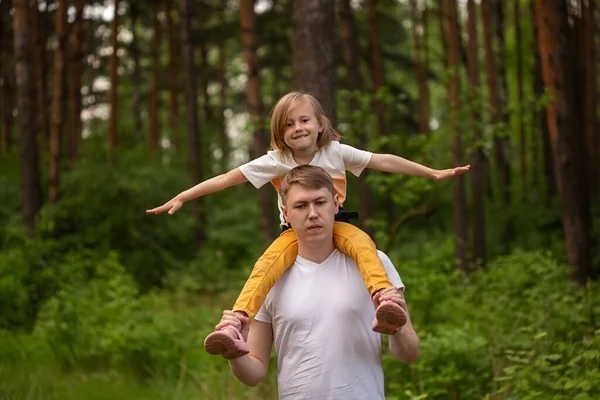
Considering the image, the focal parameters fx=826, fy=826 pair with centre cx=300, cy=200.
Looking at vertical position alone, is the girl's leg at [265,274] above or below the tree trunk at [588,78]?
below

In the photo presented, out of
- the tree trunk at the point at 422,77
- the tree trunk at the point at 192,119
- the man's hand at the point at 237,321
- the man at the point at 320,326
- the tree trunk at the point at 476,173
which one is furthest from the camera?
the tree trunk at the point at 422,77

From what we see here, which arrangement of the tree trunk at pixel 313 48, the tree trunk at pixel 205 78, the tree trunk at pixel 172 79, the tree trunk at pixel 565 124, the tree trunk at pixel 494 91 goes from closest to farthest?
the tree trunk at pixel 313 48 < the tree trunk at pixel 565 124 < the tree trunk at pixel 494 91 < the tree trunk at pixel 172 79 < the tree trunk at pixel 205 78

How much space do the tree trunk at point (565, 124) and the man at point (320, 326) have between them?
9.46 metres

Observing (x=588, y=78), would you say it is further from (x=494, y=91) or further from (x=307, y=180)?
(x=307, y=180)

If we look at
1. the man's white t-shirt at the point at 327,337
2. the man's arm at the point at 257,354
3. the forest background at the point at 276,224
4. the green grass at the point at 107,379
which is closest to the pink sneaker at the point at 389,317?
the man's white t-shirt at the point at 327,337

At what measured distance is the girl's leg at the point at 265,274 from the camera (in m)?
3.34

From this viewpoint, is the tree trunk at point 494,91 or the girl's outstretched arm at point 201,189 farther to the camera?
the tree trunk at point 494,91

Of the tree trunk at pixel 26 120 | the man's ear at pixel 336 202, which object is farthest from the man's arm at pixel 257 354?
the tree trunk at pixel 26 120

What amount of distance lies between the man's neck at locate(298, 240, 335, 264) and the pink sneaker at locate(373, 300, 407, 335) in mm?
510

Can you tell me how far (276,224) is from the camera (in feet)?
57.3

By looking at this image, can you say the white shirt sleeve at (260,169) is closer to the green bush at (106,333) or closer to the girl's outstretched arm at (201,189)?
the girl's outstretched arm at (201,189)

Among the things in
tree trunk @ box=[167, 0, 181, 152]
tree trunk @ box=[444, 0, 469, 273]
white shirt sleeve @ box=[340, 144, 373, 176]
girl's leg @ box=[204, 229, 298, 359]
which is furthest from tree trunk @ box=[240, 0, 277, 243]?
girl's leg @ box=[204, 229, 298, 359]

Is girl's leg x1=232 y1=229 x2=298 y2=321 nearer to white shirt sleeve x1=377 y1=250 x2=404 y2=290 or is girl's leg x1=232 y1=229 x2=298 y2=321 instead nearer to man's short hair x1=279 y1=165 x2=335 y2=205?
man's short hair x1=279 y1=165 x2=335 y2=205

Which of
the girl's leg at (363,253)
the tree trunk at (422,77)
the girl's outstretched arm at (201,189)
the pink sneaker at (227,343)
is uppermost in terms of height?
the tree trunk at (422,77)
